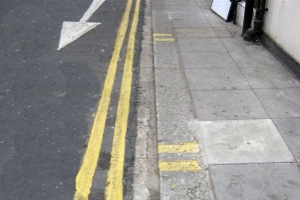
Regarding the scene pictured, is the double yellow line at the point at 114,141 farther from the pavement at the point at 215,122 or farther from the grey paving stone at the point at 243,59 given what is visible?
the grey paving stone at the point at 243,59

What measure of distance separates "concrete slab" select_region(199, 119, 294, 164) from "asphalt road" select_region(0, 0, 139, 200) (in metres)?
0.93

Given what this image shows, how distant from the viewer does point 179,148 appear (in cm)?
484

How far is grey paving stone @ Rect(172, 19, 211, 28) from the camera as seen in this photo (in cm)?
983

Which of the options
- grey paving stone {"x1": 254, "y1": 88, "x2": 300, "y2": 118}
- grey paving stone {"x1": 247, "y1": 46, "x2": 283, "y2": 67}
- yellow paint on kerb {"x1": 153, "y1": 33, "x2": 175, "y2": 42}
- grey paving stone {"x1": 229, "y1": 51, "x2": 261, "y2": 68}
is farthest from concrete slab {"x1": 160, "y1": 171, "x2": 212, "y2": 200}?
yellow paint on kerb {"x1": 153, "y1": 33, "x2": 175, "y2": 42}

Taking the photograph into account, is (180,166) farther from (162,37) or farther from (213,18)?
(213,18)

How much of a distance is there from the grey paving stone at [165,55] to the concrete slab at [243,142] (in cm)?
225

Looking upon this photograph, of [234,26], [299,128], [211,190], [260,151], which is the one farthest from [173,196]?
[234,26]

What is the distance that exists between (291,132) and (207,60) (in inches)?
109

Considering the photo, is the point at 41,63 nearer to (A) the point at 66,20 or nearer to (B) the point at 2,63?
(B) the point at 2,63

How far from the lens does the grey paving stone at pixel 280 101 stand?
18.3ft

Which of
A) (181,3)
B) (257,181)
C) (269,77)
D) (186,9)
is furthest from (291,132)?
(181,3)

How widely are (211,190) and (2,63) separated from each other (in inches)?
185

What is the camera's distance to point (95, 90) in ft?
20.9

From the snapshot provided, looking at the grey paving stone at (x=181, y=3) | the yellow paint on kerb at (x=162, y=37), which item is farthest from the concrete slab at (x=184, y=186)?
the grey paving stone at (x=181, y=3)
